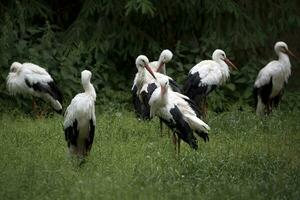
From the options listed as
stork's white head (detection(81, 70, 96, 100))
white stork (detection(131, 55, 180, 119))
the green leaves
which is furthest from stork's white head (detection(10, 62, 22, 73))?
stork's white head (detection(81, 70, 96, 100))

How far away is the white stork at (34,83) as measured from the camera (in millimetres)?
12820

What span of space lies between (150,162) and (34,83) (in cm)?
436

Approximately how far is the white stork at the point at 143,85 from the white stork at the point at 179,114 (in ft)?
4.89

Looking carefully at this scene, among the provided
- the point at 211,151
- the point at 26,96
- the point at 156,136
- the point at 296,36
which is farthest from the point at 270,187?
the point at 296,36

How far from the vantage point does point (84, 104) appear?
912 cm

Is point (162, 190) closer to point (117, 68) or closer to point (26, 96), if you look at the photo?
point (26, 96)

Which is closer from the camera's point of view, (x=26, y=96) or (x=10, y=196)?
(x=10, y=196)

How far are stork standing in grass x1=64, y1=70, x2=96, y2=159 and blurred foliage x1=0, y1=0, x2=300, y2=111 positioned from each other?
4514mm

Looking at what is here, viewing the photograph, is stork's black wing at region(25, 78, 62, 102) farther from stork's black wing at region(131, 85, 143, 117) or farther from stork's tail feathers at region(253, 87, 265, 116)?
stork's tail feathers at region(253, 87, 265, 116)

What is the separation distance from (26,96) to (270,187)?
6607 millimetres

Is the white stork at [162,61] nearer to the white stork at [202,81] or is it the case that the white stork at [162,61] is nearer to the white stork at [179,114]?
the white stork at [202,81]

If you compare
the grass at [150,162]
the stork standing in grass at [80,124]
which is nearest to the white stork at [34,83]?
the grass at [150,162]

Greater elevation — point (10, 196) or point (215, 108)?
point (10, 196)

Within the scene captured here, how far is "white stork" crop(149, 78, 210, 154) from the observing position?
9.46 metres
